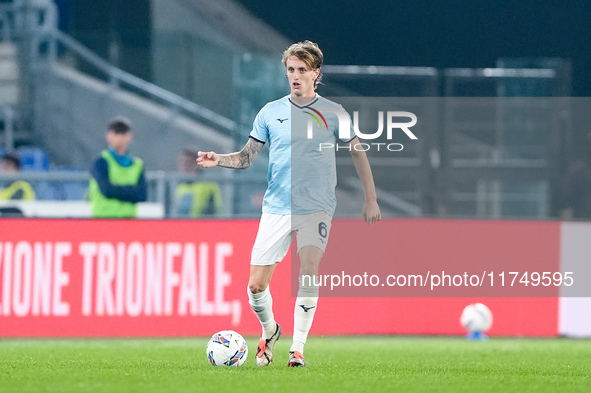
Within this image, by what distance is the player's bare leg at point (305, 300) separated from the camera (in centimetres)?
650

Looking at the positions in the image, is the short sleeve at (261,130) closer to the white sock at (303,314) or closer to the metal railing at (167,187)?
the white sock at (303,314)

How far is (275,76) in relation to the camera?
12.0 m

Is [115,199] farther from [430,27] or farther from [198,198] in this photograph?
[430,27]

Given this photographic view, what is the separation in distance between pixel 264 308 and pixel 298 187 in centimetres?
78

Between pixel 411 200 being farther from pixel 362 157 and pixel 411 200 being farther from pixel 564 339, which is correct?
pixel 362 157

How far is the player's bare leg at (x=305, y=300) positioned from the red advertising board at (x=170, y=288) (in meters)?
3.44

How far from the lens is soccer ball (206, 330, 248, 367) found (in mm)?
6633

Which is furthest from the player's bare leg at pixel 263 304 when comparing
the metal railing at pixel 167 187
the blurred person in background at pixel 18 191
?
the blurred person in background at pixel 18 191

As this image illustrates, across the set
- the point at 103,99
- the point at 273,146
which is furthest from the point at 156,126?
the point at 273,146

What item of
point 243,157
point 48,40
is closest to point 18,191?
point 48,40

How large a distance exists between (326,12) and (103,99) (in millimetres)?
3129

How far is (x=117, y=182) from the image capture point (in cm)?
→ 1005

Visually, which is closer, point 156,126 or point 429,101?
point 429,101

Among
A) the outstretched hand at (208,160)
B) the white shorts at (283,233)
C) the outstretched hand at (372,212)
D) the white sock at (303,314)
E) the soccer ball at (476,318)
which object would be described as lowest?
the soccer ball at (476,318)
